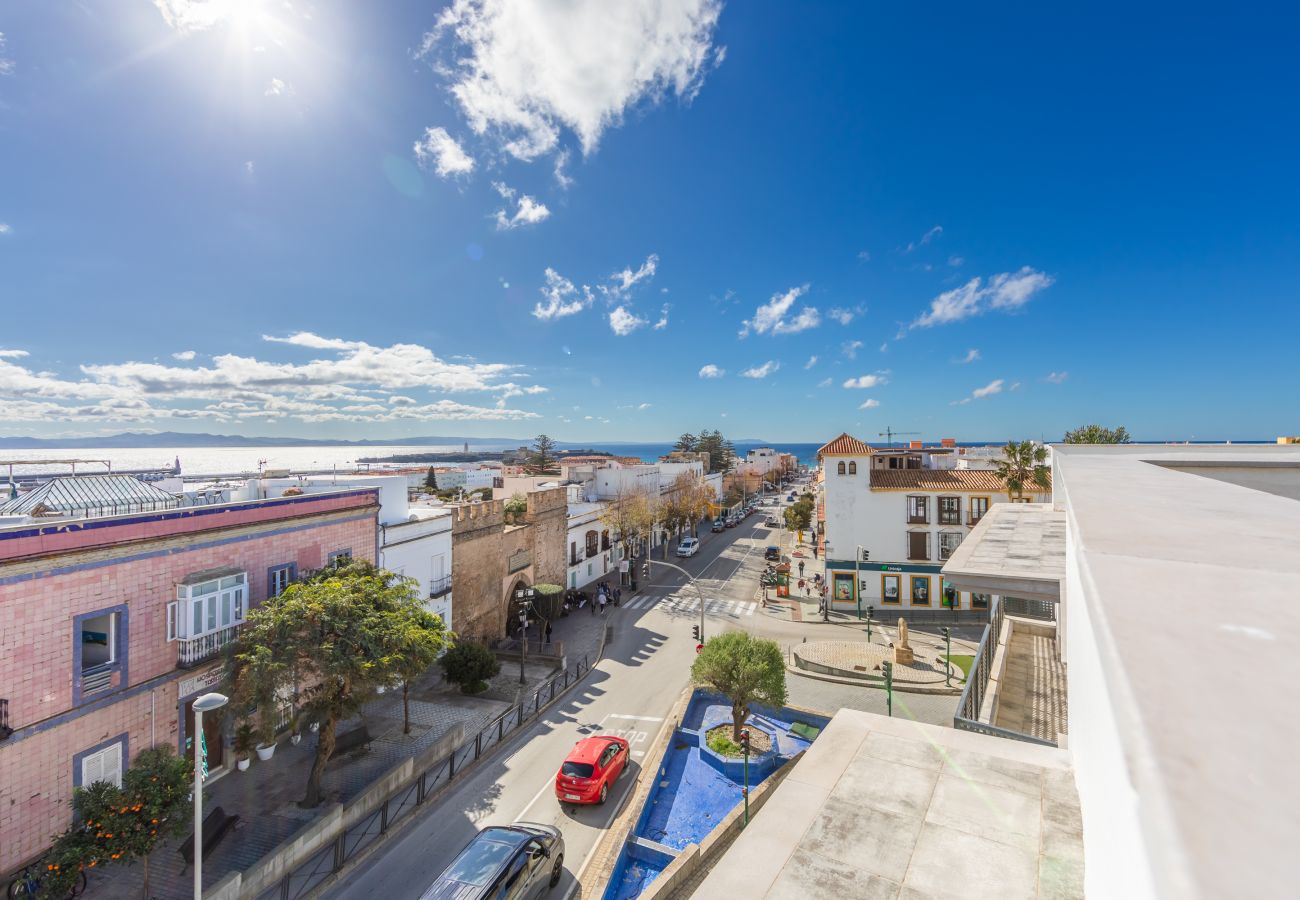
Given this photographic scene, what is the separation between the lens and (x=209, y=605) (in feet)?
45.0

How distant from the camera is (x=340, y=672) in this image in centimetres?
1264

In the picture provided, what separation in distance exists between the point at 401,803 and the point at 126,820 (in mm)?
5389

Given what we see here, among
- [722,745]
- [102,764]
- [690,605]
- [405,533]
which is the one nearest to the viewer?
[102,764]

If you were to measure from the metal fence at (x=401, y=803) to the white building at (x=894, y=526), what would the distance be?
58.9 feet

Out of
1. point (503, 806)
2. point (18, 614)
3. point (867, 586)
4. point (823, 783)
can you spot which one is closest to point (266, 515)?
point (18, 614)

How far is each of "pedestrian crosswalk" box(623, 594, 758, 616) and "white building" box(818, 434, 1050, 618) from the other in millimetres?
4913

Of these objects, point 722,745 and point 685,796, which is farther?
point 722,745

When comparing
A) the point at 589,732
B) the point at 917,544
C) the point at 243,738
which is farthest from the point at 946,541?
the point at 243,738

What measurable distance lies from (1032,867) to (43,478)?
23.7 m

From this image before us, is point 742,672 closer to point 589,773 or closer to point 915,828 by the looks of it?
point 589,773

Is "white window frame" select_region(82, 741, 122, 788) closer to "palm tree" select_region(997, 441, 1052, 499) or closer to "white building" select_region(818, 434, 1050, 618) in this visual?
"white building" select_region(818, 434, 1050, 618)

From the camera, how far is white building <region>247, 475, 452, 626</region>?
20.5 meters

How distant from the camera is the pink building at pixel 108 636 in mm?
10750

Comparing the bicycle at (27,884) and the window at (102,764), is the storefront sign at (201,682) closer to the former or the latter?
the window at (102,764)
